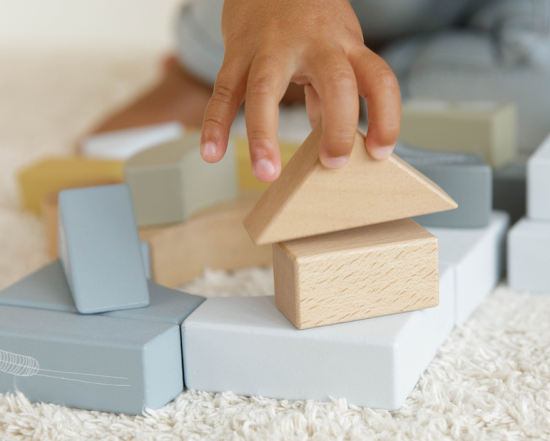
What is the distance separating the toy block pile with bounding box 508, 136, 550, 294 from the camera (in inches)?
24.9

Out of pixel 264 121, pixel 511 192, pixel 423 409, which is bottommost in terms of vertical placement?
pixel 423 409

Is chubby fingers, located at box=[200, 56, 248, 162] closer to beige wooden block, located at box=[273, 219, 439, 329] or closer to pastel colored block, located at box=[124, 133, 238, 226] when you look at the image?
beige wooden block, located at box=[273, 219, 439, 329]

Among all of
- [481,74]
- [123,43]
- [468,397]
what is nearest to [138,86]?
[123,43]

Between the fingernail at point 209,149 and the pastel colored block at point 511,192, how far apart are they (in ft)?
1.33

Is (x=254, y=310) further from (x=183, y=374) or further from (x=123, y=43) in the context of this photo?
(x=123, y=43)

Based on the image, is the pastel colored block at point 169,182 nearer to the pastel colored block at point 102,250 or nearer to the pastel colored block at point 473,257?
the pastel colored block at point 102,250

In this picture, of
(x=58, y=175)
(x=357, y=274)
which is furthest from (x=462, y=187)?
(x=58, y=175)

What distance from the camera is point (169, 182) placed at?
0.68 meters

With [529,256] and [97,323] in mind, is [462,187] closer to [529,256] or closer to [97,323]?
[529,256]

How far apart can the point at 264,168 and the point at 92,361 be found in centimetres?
19

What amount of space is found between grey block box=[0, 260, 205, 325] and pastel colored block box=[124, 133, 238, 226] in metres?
0.15

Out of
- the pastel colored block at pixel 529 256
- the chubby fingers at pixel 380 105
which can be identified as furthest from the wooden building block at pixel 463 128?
the chubby fingers at pixel 380 105

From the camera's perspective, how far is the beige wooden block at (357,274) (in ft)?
1.48

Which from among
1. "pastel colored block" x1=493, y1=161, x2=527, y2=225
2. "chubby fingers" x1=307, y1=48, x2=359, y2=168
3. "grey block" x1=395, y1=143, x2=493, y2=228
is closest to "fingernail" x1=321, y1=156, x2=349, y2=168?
"chubby fingers" x1=307, y1=48, x2=359, y2=168
